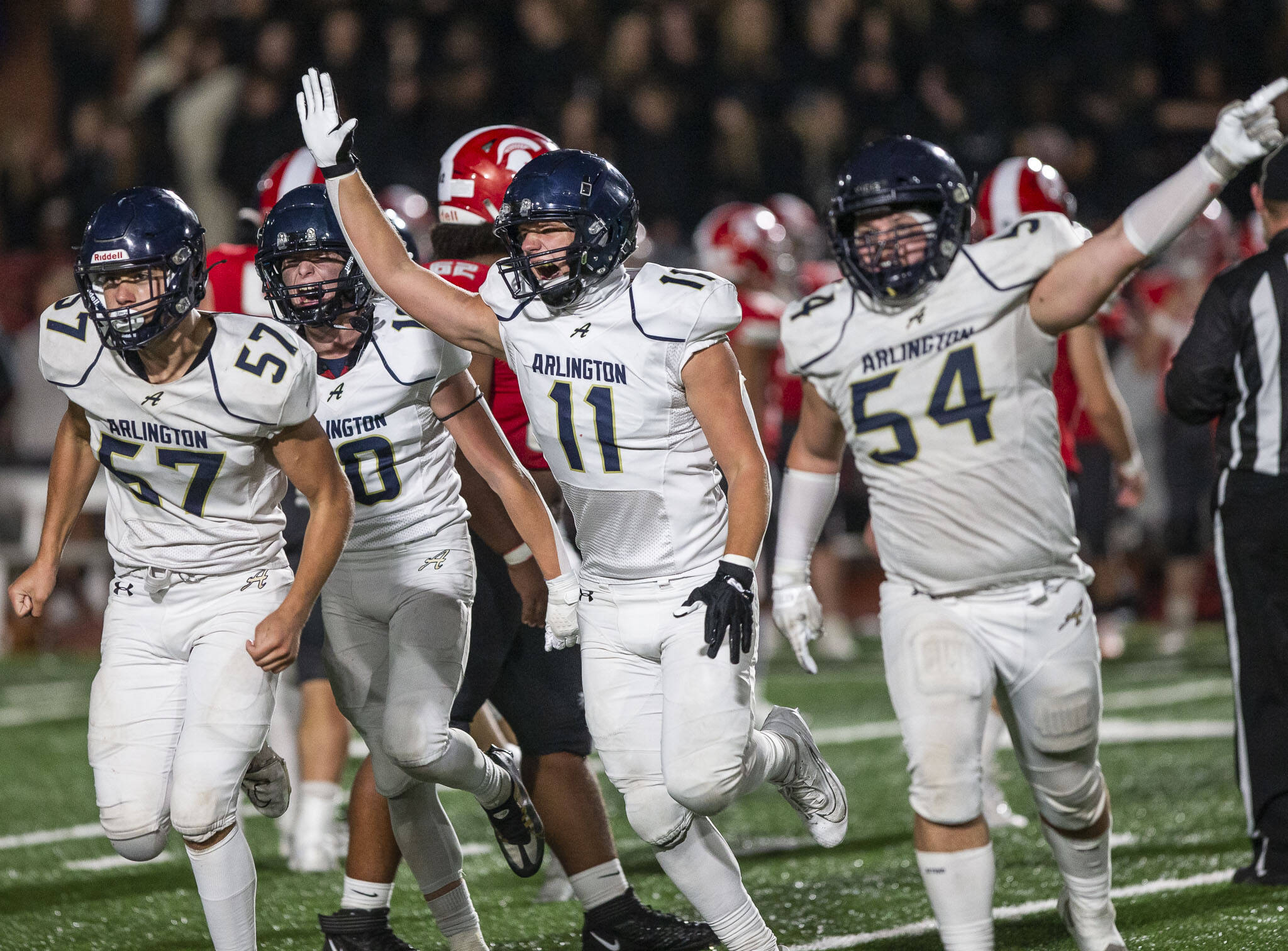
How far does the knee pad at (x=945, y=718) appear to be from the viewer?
316 centimetres

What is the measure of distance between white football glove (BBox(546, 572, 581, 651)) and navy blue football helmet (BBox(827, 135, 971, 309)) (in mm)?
869

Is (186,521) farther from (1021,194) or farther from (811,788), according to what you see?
(1021,194)

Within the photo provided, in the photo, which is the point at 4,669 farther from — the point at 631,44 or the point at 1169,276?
the point at 1169,276

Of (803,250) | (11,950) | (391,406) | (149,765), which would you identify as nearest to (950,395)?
(391,406)

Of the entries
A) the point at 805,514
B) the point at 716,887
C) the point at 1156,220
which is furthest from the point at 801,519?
the point at 1156,220

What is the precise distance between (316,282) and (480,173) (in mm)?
781

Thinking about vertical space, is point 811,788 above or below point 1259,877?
above

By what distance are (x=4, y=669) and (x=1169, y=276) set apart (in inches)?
269

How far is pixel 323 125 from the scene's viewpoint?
3480mm

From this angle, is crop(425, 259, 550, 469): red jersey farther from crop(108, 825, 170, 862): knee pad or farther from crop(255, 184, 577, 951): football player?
crop(108, 825, 170, 862): knee pad

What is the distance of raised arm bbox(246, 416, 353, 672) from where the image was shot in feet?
10.8

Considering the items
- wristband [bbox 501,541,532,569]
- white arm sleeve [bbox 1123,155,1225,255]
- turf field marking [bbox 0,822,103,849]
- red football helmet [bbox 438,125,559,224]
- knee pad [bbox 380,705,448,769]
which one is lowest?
turf field marking [bbox 0,822,103,849]

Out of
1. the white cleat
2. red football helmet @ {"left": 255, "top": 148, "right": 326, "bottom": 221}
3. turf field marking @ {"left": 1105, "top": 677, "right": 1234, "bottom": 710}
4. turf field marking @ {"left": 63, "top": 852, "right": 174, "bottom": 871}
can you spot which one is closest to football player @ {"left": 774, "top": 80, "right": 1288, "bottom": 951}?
the white cleat

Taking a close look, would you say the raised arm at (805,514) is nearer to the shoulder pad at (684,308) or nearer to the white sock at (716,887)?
the shoulder pad at (684,308)
